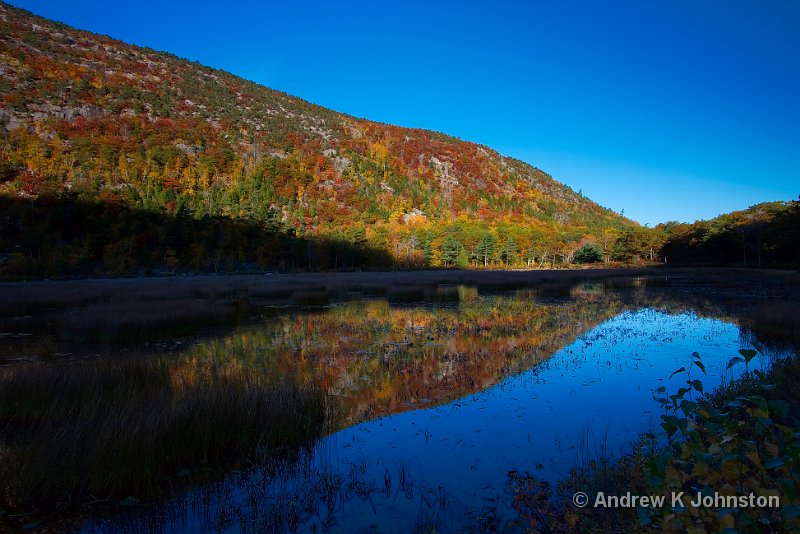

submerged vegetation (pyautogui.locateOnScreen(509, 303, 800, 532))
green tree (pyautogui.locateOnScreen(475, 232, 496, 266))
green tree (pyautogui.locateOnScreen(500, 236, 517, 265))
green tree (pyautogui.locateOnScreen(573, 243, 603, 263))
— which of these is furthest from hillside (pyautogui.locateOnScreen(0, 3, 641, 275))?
submerged vegetation (pyautogui.locateOnScreen(509, 303, 800, 532))

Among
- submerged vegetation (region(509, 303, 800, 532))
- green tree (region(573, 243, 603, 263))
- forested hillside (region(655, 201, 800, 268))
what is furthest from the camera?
green tree (region(573, 243, 603, 263))

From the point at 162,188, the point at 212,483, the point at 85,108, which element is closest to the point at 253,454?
the point at 212,483

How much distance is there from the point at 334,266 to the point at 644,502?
84.5m

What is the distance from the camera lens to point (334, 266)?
86.7m

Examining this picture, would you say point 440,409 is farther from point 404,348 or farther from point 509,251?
point 509,251

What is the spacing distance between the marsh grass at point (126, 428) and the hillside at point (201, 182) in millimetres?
60721

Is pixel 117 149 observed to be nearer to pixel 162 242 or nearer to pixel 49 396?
pixel 162 242

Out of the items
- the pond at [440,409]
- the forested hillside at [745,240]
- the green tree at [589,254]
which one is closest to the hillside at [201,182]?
the green tree at [589,254]

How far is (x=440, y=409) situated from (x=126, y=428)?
592 cm

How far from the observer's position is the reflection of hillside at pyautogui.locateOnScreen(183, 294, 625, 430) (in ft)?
34.1

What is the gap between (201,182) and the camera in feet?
363

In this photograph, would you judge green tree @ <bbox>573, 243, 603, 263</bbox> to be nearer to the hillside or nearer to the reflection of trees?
the hillside

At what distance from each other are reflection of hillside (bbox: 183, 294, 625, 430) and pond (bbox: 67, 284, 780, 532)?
0.22ft

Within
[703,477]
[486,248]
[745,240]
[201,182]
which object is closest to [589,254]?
[486,248]
